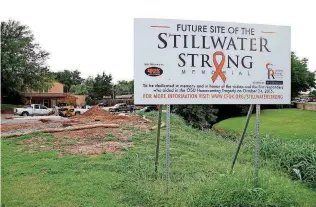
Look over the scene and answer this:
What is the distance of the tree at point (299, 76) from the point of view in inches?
1655

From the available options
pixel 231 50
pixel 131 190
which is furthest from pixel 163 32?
pixel 131 190

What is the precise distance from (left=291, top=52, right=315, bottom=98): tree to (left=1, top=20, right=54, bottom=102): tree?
100 feet

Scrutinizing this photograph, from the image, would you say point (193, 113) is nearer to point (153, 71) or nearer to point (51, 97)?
point (153, 71)

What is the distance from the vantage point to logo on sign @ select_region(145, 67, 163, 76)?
193 inches

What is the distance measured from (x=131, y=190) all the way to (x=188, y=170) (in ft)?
5.42

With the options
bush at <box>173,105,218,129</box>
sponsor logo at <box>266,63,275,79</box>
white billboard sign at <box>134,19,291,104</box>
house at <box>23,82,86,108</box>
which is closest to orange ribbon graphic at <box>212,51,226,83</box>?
white billboard sign at <box>134,19,291,104</box>

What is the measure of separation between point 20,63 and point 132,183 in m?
35.8

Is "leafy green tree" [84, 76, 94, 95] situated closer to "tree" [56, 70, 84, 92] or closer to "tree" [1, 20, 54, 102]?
"tree" [56, 70, 84, 92]

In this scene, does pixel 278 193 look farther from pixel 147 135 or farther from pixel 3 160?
pixel 147 135

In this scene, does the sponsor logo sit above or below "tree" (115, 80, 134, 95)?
below

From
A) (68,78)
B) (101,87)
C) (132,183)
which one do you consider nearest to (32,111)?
(132,183)

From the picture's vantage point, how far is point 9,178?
579 cm

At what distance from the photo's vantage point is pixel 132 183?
5.38 metres

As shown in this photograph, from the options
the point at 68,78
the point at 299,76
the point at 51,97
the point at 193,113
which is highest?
the point at 68,78
